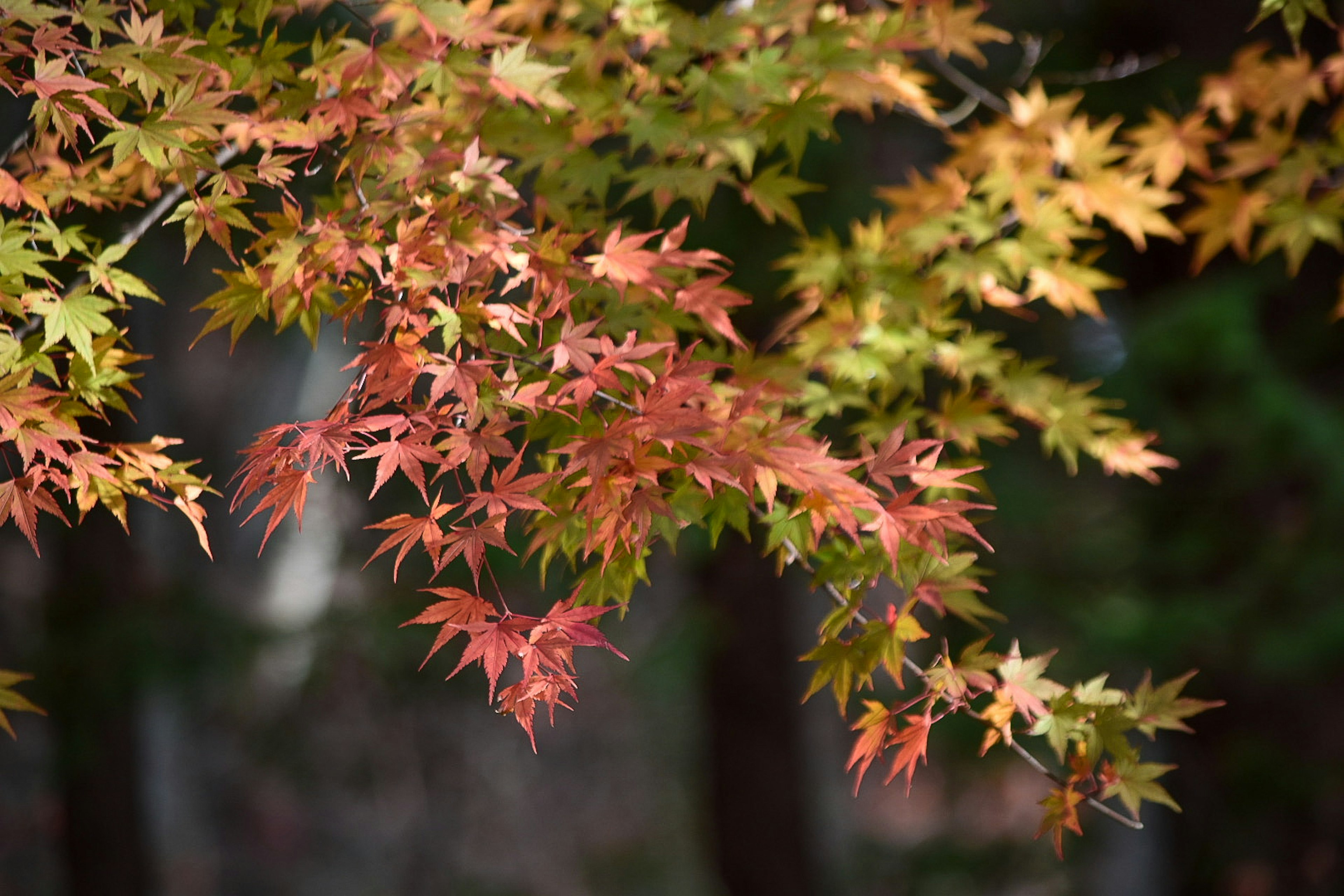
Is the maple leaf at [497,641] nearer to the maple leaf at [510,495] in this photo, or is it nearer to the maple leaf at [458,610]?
the maple leaf at [458,610]

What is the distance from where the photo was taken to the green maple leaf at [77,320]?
1679mm

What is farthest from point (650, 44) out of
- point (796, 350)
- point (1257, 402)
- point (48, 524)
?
point (48, 524)

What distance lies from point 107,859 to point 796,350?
553cm

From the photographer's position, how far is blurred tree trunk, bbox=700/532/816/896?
605cm

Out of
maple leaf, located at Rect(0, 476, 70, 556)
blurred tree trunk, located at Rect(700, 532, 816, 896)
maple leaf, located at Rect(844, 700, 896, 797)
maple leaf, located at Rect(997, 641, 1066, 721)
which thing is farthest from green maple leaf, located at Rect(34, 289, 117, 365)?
blurred tree trunk, located at Rect(700, 532, 816, 896)

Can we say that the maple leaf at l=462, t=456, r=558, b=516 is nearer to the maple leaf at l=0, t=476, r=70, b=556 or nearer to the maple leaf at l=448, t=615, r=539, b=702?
the maple leaf at l=448, t=615, r=539, b=702

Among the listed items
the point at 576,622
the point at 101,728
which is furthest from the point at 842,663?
the point at 101,728

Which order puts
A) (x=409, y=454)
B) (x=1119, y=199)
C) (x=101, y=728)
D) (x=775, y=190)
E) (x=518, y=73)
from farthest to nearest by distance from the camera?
(x=101, y=728) < (x=1119, y=199) < (x=775, y=190) < (x=518, y=73) < (x=409, y=454)

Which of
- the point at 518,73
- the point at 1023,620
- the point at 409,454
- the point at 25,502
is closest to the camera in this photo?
the point at 409,454

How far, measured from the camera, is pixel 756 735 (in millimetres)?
6176

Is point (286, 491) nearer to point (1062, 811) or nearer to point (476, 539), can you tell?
point (476, 539)

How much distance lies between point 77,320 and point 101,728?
5.04m

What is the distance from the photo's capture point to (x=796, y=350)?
2.34 metres

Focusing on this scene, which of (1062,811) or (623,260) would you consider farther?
(623,260)
